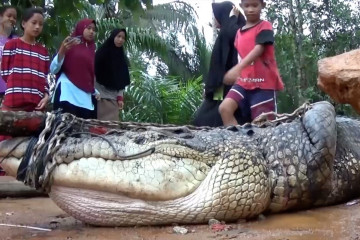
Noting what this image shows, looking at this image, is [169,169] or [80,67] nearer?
[169,169]

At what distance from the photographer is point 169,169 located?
8.04 feet

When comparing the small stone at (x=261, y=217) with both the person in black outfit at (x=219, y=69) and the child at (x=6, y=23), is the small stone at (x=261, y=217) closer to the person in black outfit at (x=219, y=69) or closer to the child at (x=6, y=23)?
the person in black outfit at (x=219, y=69)

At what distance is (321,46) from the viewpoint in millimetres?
13156

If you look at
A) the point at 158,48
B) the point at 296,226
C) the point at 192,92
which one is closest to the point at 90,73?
the point at 296,226

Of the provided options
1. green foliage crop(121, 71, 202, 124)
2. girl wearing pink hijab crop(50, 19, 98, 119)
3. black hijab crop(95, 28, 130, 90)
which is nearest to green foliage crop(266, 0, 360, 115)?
green foliage crop(121, 71, 202, 124)

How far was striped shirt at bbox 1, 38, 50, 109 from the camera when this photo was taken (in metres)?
4.57

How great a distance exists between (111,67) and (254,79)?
243 cm

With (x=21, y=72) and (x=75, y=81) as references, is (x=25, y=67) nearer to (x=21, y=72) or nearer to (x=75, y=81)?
(x=21, y=72)

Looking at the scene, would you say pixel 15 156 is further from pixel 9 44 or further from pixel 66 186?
pixel 9 44

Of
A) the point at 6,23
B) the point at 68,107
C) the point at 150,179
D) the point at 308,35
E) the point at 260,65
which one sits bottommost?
the point at 150,179

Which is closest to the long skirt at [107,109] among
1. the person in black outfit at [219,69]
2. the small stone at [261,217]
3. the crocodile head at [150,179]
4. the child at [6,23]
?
the child at [6,23]

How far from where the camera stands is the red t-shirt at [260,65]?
12.4 ft

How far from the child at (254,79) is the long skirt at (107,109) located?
2.15 m

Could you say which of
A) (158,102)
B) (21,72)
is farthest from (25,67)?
(158,102)
